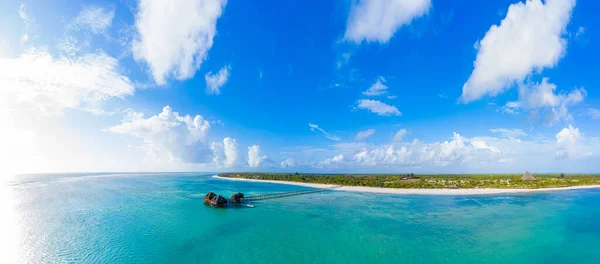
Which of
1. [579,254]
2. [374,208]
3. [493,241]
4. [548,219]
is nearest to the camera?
[579,254]

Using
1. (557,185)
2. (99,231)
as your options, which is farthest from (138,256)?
(557,185)

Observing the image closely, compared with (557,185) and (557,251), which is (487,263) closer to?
(557,251)

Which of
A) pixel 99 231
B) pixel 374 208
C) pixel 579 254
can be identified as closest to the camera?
pixel 579 254

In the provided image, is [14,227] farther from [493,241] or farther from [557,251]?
[557,251]

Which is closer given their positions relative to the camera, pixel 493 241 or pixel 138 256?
pixel 138 256

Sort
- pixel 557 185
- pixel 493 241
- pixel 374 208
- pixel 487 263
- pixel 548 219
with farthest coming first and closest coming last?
pixel 557 185 < pixel 374 208 < pixel 548 219 < pixel 493 241 < pixel 487 263

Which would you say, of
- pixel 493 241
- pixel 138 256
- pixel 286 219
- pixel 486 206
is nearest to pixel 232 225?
pixel 286 219
